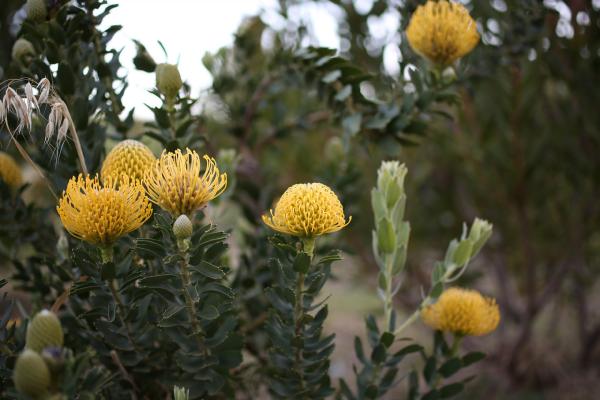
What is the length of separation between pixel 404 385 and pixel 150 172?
246 centimetres

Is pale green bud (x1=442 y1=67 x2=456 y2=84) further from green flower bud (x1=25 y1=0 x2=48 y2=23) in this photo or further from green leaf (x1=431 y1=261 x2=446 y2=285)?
green flower bud (x1=25 y1=0 x2=48 y2=23)

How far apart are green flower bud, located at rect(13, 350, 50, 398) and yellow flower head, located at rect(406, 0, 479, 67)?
0.77 meters

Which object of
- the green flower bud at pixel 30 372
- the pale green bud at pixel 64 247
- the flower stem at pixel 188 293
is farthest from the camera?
the pale green bud at pixel 64 247

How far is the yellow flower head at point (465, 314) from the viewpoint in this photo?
91 centimetres

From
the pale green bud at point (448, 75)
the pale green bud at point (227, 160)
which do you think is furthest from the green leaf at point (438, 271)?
the pale green bud at point (227, 160)

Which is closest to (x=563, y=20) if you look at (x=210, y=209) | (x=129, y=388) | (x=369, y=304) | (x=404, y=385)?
(x=210, y=209)

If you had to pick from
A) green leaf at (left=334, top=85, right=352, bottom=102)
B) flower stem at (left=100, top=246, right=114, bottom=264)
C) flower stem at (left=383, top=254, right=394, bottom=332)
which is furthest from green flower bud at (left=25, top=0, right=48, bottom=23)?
flower stem at (left=383, top=254, right=394, bottom=332)

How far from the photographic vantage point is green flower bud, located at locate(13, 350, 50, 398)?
57 cm

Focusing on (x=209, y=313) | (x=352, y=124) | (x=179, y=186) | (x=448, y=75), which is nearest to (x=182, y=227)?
(x=179, y=186)

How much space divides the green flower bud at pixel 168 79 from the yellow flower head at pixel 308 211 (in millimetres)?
257

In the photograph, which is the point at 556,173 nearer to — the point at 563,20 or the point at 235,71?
the point at 563,20

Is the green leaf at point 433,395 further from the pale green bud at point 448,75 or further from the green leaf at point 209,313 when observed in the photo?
the pale green bud at point 448,75

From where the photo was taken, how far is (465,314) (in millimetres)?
916

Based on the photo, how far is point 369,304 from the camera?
429 cm
